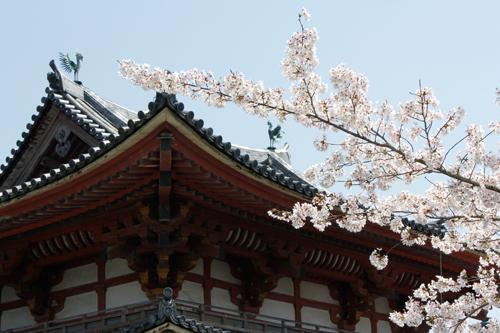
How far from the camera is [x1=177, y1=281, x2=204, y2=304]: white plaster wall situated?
12.5 meters

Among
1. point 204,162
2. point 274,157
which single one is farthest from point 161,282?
point 274,157

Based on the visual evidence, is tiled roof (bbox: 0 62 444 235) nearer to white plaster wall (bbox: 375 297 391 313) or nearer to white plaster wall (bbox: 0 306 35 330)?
white plaster wall (bbox: 375 297 391 313)

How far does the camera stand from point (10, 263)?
526 inches

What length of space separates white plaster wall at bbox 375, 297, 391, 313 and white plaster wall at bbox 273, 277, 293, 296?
6.71ft

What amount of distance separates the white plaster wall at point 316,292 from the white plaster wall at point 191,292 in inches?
85.3

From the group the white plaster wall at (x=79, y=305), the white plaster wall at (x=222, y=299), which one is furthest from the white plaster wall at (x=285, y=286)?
the white plaster wall at (x=79, y=305)

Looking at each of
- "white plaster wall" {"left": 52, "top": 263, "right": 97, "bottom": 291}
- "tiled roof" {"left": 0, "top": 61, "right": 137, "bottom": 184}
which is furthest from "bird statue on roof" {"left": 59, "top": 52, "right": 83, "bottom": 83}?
"white plaster wall" {"left": 52, "top": 263, "right": 97, "bottom": 291}

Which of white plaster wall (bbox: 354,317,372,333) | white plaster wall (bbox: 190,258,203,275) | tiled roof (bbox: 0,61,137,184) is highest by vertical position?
tiled roof (bbox: 0,61,137,184)

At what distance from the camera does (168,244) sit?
1198 cm

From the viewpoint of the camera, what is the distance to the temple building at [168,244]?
449 inches

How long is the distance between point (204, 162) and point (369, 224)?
10.4ft

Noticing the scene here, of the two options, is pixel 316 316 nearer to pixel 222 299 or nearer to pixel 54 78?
pixel 222 299

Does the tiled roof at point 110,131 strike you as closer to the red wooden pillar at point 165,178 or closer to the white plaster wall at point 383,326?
the red wooden pillar at point 165,178

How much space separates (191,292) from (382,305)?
14.2ft
